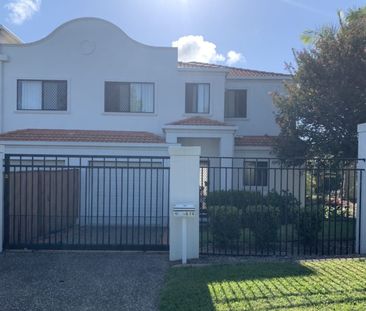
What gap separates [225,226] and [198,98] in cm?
1015

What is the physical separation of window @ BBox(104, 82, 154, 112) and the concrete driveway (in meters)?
10.2

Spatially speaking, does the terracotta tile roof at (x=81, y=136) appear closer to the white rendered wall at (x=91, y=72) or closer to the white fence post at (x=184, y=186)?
the white rendered wall at (x=91, y=72)

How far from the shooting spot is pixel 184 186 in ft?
28.7

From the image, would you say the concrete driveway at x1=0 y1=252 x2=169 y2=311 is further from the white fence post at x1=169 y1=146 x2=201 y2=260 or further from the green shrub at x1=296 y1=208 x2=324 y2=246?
the green shrub at x1=296 y1=208 x2=324 y2=246

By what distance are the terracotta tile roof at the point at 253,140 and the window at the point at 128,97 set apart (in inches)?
162

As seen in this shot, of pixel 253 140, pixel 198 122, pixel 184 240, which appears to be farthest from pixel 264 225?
pixel 253 140

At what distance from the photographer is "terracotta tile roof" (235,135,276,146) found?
18394 mm

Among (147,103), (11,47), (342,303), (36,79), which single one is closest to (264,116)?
(147,103)

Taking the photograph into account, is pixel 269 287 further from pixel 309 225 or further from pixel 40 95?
pixel 40 95

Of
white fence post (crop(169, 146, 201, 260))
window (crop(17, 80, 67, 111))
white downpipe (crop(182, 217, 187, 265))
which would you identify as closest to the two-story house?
window (crop(17, 80, 67, 111))

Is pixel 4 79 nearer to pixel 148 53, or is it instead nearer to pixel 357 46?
pixel 148 53

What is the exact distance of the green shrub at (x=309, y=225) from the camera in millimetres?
10141

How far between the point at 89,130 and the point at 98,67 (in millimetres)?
2768

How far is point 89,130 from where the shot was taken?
18.3 meters
